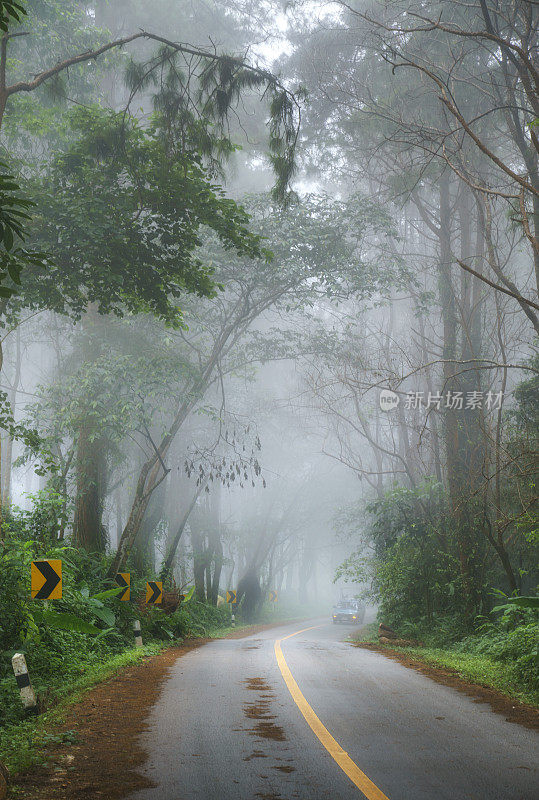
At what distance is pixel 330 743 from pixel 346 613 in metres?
37.4

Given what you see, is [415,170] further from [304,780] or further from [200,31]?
[304,780]

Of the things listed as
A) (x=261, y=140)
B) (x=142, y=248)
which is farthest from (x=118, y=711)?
(x=261, y=140)

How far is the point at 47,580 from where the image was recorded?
9156mm

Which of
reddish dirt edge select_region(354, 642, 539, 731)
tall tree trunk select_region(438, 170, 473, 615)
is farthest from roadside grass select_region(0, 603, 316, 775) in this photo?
tall tree trunk select_region(438, 170, 473, 615)

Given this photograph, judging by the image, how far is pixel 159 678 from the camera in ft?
33.4

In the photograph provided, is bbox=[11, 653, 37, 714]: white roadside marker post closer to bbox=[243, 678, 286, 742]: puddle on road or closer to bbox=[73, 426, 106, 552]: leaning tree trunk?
bbox=[243, 678, 286, 742]: puddle on road

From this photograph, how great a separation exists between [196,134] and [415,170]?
33.6ft

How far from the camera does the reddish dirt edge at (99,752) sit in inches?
185

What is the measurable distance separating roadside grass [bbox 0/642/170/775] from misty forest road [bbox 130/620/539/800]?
0.86m

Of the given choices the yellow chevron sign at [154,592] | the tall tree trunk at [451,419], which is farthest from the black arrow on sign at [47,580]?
the tall tree trunk at [451,419]

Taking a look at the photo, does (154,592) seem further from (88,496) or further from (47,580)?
(47,580)

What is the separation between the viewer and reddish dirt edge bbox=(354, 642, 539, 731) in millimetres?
7200

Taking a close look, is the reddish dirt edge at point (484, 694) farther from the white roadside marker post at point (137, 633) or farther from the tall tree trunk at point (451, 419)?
the white roadside marker post at point (137, 633)

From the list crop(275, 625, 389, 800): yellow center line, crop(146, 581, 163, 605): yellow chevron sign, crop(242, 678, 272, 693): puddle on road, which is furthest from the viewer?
crop(146, 581, 163, 605): yellow chevron sign
